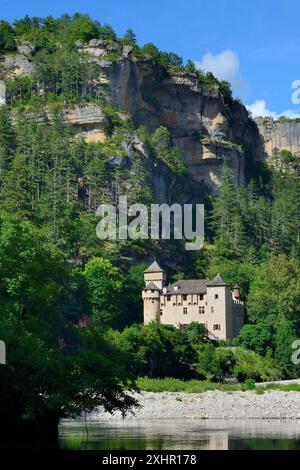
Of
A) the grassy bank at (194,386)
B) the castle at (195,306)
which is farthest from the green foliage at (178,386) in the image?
the castle at (195,306)

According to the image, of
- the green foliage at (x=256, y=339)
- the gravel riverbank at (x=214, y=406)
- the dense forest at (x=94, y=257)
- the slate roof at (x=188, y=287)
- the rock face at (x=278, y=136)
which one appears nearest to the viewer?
the dense forest at (x=94, y=257)

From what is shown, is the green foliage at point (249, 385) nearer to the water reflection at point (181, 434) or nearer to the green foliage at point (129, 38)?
the water reflection at point (181, 434)

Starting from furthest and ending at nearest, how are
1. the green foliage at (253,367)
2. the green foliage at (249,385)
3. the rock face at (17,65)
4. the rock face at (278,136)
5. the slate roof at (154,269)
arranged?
the rock face at (278,136) < the rock face at (17,65) < the slate roof at (154,269) < the green foliage at (253,367) < the green foliage at (249,385)

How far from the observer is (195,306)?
9200cm

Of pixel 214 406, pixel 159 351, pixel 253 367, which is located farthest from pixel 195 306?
pixel 214 406

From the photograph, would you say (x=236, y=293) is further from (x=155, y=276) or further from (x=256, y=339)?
(x=256, y=339)

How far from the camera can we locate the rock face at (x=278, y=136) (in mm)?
166500

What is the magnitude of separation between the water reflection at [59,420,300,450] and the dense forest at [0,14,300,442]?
5.34 feet

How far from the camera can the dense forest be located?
39812 mm

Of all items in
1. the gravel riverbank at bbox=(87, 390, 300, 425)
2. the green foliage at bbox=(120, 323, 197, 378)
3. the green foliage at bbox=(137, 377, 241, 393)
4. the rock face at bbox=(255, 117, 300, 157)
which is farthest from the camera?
the rock face at bbox=(255, 117, 300, 157)

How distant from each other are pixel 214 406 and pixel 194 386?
8573 millimetres

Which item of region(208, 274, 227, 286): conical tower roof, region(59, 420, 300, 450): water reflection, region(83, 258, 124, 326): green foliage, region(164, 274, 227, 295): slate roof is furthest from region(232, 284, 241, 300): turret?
region(59, 420, 300, 450): water reflection

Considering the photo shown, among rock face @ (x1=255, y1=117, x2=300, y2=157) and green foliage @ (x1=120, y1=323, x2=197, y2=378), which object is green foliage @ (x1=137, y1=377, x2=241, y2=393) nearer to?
green foliage @ (x1=120, y1=323, x2=197, y2=378)

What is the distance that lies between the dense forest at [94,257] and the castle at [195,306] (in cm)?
211
